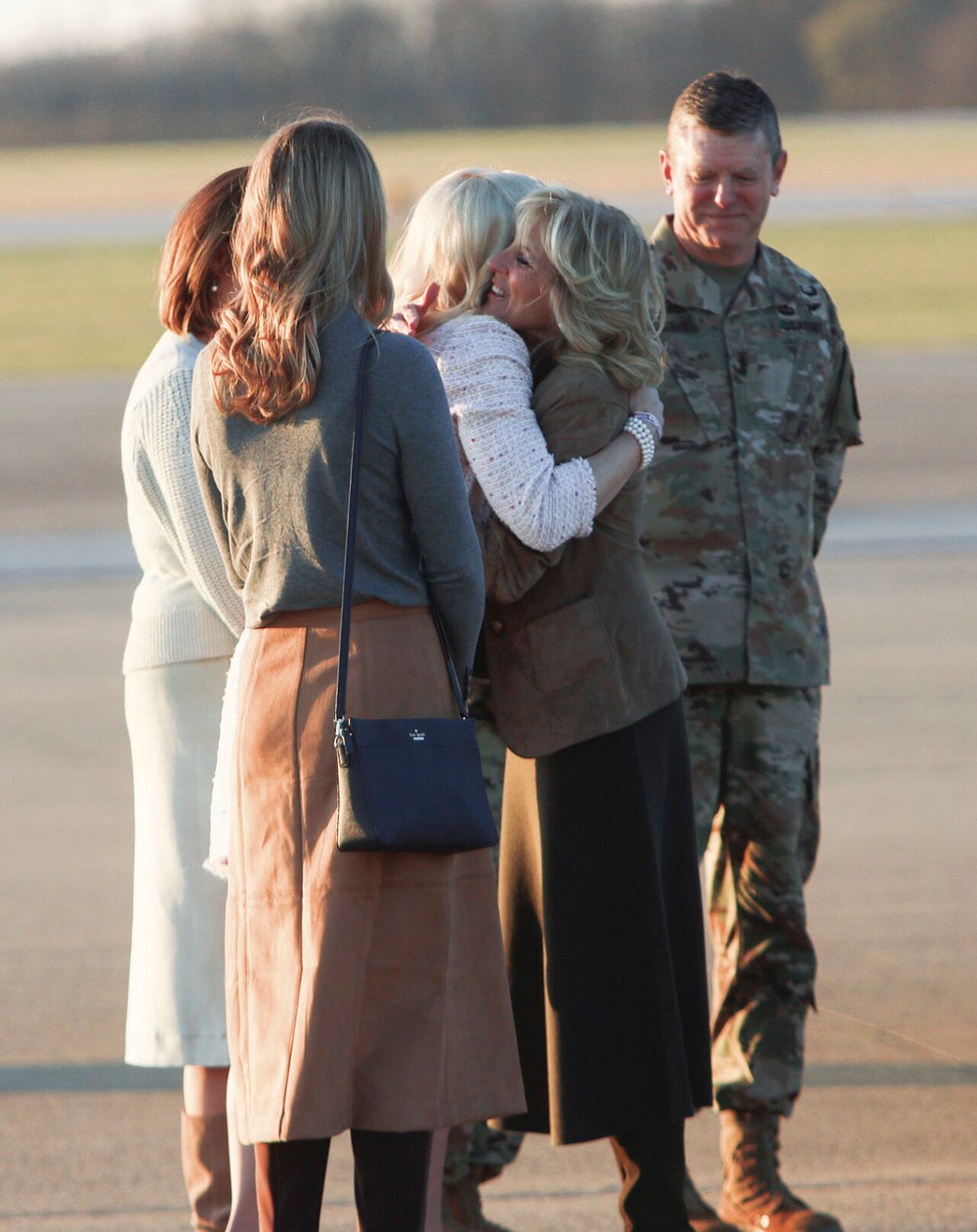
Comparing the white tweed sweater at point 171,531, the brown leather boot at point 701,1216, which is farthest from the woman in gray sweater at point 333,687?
the brown leather boot at point 701,1216

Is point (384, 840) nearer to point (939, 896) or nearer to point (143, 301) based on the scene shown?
point (939, 896)

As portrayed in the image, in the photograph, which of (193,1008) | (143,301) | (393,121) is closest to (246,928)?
→ (193,1008)

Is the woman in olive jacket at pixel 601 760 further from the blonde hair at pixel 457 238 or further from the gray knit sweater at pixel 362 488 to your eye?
the gray knit sweater at pixel 362 488

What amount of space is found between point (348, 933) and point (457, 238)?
1.14 metres

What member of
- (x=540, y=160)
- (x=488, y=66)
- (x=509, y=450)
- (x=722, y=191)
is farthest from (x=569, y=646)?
(x=488, y=66)

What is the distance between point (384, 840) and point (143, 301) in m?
33.3

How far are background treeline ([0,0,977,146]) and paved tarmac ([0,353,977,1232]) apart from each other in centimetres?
8502

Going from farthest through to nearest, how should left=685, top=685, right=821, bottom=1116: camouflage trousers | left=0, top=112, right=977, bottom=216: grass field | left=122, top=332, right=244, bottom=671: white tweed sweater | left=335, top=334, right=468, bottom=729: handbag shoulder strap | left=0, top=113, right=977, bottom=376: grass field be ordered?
left=0, top=112, right=977, bottom=216: grass field, left=0, top=113, right=977, bottom=376: grass field, left=685, top=685, right=821, bottom=1116: camouflage trousers, left=122, top=332, right=244, bottom=671: white tweed sweater, left=335, top=334, right=468, bottom=729: handbag shoulder strap

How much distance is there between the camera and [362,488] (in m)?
2.56

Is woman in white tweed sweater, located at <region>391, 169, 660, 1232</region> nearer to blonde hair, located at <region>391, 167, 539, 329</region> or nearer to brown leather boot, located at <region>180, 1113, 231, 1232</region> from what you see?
blonde hair, located at <region>391, 167, 539, 329</region>

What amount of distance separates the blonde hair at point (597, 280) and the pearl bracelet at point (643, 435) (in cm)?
6

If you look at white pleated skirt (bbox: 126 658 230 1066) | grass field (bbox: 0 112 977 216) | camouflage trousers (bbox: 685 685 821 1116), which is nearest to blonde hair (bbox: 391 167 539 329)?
white pleated skirt (bbox: 126 658 230 1066)

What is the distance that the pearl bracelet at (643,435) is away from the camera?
2.92 meters

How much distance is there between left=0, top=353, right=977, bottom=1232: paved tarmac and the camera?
362cm
